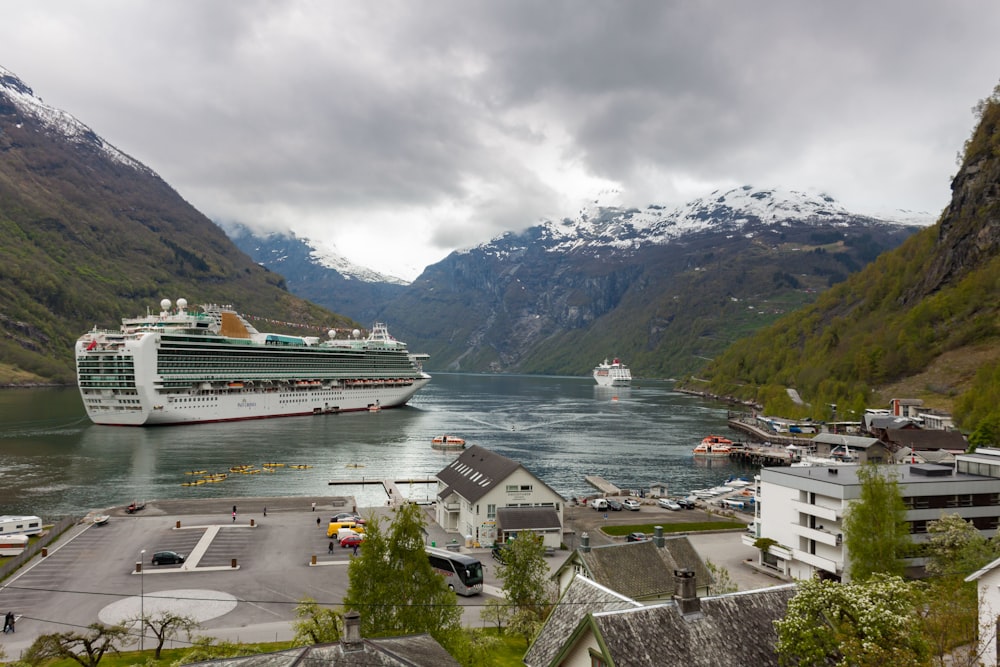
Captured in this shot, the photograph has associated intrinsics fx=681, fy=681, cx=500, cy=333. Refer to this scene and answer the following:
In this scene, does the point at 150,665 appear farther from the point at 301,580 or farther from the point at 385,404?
the point at 385,404

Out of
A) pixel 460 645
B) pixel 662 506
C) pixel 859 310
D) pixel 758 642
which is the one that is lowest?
pixel 662 506

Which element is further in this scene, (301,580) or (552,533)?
(552,533)

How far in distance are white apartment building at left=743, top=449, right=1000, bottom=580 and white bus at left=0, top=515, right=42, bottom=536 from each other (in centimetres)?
4903

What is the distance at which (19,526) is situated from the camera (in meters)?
46.8

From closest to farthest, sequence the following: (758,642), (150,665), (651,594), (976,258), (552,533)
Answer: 1. (758,642)
2. (150,665)
3. (651,594)
4. (552,533)
5. (976,258)

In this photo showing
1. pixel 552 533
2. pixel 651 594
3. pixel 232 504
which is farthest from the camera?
pixel 232 504

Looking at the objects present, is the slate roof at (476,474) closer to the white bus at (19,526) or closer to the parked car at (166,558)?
the parked car at (166,558)

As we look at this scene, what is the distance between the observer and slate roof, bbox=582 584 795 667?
16594 millimetres

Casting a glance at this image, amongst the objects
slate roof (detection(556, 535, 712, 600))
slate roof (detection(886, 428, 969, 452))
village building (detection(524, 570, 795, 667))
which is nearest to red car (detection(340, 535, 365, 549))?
slate roof (detection(556, 535, 712, 600))

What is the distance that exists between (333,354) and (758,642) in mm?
149355

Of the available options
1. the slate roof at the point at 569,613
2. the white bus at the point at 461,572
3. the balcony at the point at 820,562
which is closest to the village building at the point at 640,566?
the white bus at the point at 461,572

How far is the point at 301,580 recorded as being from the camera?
37688 millimetres

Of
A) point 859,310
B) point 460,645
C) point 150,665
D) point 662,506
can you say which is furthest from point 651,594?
point 859,310

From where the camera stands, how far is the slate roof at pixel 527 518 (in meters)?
44.8
